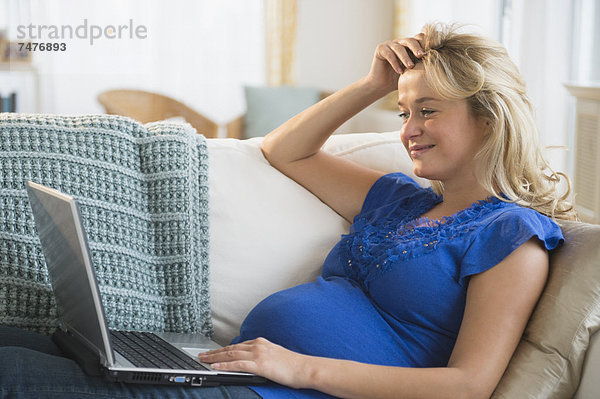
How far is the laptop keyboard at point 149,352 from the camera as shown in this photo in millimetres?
1161

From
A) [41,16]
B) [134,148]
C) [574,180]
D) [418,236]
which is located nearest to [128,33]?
[41,16]

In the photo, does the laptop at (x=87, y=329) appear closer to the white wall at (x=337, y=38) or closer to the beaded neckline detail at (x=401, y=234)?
the beaded neckline detail at (x=401, y=234)

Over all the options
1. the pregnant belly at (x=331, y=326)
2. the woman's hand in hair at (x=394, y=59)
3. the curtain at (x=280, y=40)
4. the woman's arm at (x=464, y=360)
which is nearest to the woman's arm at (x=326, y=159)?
the woman's hand in hair at (x=394, y=59)

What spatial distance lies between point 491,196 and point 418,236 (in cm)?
18

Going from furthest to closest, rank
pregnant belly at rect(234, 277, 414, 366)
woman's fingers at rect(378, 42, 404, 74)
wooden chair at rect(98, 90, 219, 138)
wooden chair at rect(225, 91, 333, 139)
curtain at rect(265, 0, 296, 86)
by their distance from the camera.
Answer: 1. curtain at rect(265, 0, 296, 86)
2. wooden chair at rect(225, 91, 333, 139)
3. wooden chair at rect(98, 90, 219, 138)
4. woman's fingers at rect(378, 42, 404, 74)
5. pregnant belly at rect(234, 277, 414, 366)

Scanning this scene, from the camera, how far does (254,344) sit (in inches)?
46.9

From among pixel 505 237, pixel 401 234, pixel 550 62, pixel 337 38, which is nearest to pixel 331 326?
pixel 401 234

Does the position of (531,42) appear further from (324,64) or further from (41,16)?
(41,16)

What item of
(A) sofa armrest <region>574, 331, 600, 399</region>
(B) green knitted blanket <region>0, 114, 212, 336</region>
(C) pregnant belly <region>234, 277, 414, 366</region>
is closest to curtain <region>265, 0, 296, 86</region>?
(B) green knitted blanket <region>0, 114, 212, 336</region>

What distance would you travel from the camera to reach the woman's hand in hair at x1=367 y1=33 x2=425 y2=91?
56.2 inches

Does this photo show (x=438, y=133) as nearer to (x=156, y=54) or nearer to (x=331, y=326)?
(x=331, y=326)

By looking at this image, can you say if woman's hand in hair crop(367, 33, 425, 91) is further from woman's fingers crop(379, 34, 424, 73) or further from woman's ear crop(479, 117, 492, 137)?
woman's ear crop(479, 117, 492, 137)

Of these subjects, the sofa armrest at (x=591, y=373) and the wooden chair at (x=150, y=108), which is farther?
the wooden chair at (x=150, y=108)

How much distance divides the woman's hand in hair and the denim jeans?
0.77 metres
